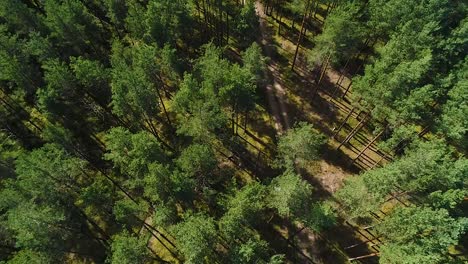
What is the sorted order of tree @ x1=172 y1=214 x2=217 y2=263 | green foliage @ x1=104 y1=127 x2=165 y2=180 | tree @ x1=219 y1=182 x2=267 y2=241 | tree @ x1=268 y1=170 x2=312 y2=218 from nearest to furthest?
tree @ x1=172 y1=214 x2=217 y2=263 < tree @ x1=219 y1=182 x2=267 y2=241 < tree @ x1=268 y1=170 x2=312 y2=218 < green foliage @ x1=104 y1=127 x2=165 y2=180

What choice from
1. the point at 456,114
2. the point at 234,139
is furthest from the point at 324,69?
the point at 456,114

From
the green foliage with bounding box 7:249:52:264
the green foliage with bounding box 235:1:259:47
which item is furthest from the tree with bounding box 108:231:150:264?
the green foliage with bounding box 235:1:259:47

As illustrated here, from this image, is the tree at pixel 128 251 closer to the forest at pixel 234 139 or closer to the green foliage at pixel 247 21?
the forest at pixel 234 139

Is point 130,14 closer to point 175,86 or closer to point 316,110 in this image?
point 175,86

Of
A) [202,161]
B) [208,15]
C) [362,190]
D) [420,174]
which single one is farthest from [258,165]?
[208,15]

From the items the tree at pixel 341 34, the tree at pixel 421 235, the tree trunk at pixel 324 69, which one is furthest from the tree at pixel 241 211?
the tree trunk at pixel 324 69

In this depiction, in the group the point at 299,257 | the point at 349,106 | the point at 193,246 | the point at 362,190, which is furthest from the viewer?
the point at 349,106

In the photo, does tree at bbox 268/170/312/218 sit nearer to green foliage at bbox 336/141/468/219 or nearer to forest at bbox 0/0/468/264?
forest at bbox 0/0/468/264
